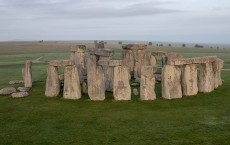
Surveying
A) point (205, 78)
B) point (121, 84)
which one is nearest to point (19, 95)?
point (121, 84)

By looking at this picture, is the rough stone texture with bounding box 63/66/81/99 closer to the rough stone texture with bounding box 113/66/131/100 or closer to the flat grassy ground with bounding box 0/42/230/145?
the flat grassy ground with bounding box 0/42/230/145

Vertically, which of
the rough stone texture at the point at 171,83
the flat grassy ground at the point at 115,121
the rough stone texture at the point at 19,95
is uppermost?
the rough stone texture at the point at 171,83

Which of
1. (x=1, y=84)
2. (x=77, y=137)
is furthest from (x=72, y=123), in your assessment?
(x=1, y=84)

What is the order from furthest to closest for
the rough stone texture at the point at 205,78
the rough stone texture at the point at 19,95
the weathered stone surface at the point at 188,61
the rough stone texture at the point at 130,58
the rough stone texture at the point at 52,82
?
the rough stone texture at the point at 130,58
the rough stone texture at the point at 205,78
the rough stone texture at the point at 19,95
the rough stone texture at the point at 52,82
the weathered stone surface at the point at 188,61

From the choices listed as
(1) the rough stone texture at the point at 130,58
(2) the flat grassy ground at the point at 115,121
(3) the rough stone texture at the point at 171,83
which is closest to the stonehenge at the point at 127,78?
(3) the rough stone texture at the point at 171,83

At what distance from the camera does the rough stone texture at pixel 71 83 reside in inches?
862

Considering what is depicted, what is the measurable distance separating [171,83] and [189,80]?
157cm

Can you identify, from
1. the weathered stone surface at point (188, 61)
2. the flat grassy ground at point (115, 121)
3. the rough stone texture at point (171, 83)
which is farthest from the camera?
the weathered stone surface at point (188, 61)

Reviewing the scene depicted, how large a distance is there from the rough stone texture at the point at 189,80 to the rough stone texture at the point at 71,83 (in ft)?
21.9

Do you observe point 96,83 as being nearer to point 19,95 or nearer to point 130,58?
point 19,95

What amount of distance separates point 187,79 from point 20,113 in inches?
412

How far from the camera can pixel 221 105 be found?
2011 cm

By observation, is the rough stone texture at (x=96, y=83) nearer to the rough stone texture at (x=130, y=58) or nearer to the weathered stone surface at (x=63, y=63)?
the weathered stone surface at (x=63, y=63)

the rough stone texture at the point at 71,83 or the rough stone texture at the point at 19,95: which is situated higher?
the rough stone texture at the point at 71,83
